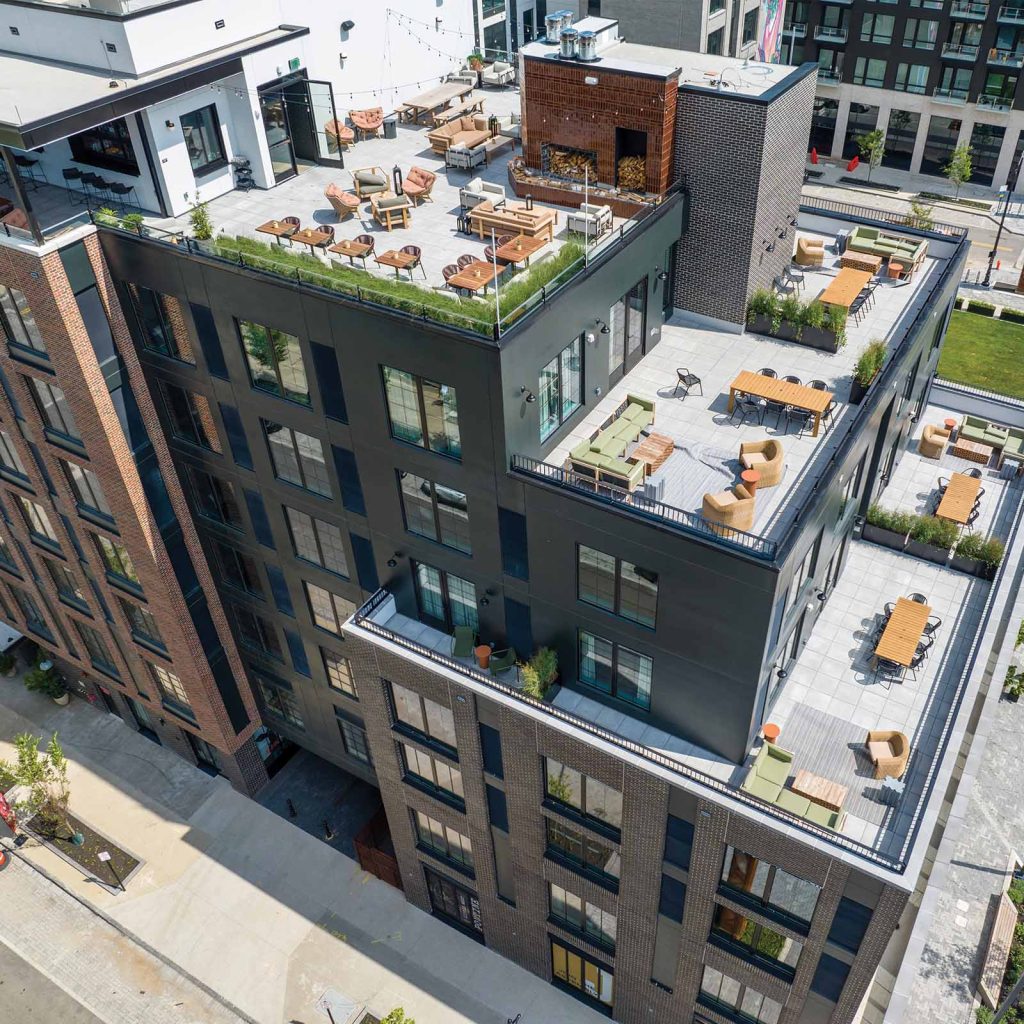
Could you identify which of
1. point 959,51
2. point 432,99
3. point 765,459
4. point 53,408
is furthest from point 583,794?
point 959,51

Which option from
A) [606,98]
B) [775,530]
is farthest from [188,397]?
[775,530]

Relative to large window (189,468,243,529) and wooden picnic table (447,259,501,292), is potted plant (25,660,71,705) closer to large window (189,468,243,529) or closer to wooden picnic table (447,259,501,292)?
large window (189,468,243,529)

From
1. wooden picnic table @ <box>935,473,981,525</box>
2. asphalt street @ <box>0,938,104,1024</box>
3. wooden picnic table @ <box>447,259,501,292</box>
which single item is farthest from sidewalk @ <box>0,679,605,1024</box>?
wooden picnic table @ <box>447,259,501,292</box>

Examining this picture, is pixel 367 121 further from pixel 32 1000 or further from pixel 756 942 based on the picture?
pixel 32 1000

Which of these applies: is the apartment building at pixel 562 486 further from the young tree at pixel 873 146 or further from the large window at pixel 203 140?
the young tree at pixel 873 146

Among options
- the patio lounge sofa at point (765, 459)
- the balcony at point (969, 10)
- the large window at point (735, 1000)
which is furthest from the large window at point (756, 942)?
the balcony at point (969, 10)

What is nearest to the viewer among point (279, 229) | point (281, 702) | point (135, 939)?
point (279, 229)
